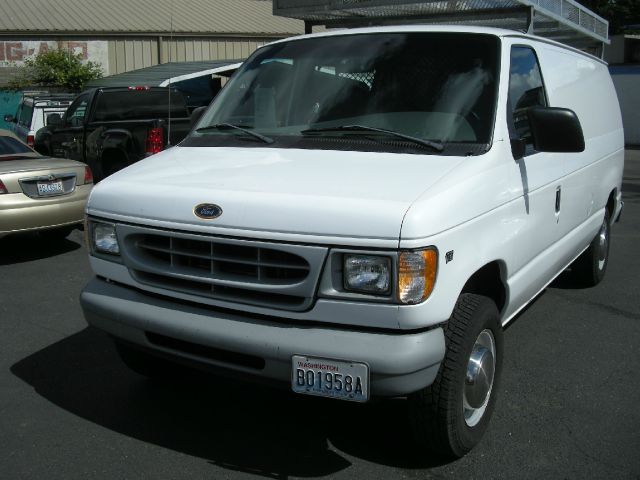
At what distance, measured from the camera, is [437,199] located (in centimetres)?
319

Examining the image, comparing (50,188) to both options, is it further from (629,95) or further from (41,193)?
(629,95)

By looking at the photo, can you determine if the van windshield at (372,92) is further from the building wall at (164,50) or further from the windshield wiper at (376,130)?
the building wall at (164,50)

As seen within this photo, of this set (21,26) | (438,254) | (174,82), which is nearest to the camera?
(438,254)

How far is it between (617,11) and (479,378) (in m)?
29.9

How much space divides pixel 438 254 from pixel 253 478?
1.37 m

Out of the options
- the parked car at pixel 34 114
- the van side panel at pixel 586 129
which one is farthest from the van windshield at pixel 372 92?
the parked car at pixel 34 114

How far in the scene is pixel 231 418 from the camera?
164 inches

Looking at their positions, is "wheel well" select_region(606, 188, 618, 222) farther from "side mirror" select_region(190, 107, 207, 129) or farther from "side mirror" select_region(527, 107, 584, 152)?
"side mirror" select_region(190, 107, 207, 129)

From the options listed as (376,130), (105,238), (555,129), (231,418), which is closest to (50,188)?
(105,238)

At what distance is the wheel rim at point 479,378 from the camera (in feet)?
11.9

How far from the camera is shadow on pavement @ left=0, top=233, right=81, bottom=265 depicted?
832 cm

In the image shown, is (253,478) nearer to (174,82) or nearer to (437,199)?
(437,199)

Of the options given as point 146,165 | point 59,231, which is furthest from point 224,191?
point 59,231

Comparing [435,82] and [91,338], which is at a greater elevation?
[435,82]
